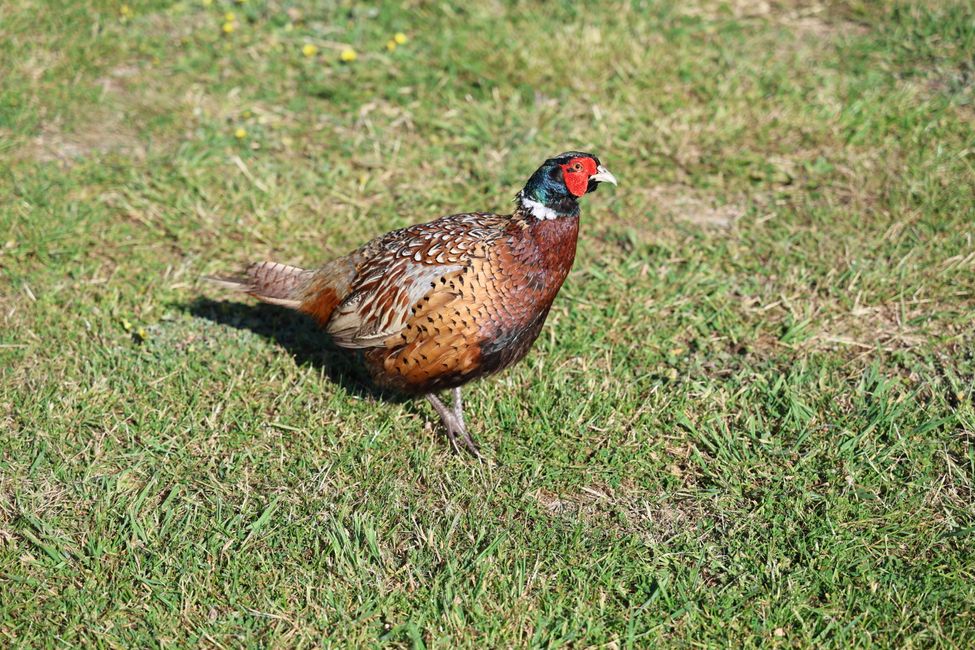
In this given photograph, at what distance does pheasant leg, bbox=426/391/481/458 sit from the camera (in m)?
4.11

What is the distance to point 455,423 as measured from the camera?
4176 millimetres

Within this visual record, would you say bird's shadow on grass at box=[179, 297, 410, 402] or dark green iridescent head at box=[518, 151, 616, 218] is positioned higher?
dark green iridescent head at box=[518, 151, 616, 218]

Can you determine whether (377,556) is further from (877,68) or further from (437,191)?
(877,68)

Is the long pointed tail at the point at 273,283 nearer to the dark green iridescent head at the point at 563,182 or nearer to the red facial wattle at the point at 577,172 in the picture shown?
the dark green iridescent head at the point at 563,182

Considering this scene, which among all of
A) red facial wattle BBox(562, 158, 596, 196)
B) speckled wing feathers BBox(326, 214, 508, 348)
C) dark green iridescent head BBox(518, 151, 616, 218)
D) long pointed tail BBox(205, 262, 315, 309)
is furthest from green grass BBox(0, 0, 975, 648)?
red facial wattle BBox(562, 158, 596, 196)

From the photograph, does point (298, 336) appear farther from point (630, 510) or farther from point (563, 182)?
point (630, 510)

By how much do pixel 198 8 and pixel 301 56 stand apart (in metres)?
1.09

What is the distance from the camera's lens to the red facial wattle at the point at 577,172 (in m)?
3.80

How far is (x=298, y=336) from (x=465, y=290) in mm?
1337

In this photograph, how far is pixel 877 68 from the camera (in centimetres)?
635

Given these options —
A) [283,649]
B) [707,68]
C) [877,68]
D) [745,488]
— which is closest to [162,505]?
[283,649]

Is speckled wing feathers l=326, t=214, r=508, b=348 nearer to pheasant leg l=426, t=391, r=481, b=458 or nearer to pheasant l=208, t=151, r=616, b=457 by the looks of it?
pheasant l=208, t=151, r=616, b=457

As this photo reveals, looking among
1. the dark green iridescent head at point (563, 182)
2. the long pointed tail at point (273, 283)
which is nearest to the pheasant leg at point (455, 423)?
the long pointed tail at point (273, 283)

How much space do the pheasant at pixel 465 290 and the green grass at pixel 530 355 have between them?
393mm
